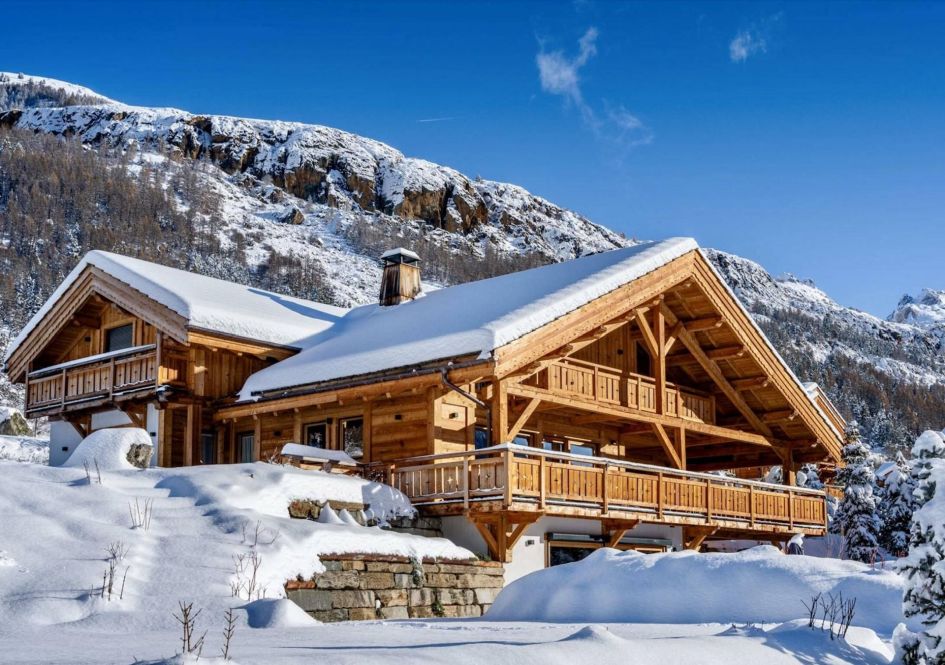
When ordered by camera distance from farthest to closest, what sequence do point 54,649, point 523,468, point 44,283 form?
1. point 44,283
2. point 523,468
3. point 54,649

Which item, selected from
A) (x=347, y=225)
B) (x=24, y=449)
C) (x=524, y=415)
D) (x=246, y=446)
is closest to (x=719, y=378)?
(x=524, y=415)

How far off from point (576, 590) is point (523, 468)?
5.82 m

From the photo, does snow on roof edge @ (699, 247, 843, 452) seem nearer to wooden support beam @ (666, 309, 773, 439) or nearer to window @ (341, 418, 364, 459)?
wooden support beam @ (666, 309, 773, 439)

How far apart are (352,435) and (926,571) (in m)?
14.4

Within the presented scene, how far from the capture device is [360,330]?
77.7ft

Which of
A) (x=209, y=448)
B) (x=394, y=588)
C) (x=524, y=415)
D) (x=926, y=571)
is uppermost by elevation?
(x=524, y=415)

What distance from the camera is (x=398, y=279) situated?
26.9 metres

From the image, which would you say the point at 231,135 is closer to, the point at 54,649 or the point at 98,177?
the point at 98,177

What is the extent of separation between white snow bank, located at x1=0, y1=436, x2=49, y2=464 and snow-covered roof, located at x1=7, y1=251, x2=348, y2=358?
117 inches

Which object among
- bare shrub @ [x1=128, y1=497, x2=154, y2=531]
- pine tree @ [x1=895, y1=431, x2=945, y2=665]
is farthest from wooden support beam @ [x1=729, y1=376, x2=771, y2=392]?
pine tree @ [x1=895, y1=431, x2=945, y2=665]

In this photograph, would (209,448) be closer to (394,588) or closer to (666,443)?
(666,443)

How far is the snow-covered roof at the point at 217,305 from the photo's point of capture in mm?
22250

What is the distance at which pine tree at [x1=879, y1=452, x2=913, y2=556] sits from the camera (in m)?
31.0

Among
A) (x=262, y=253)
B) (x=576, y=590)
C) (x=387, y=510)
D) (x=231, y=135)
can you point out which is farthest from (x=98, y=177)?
(x=576, y=590)
